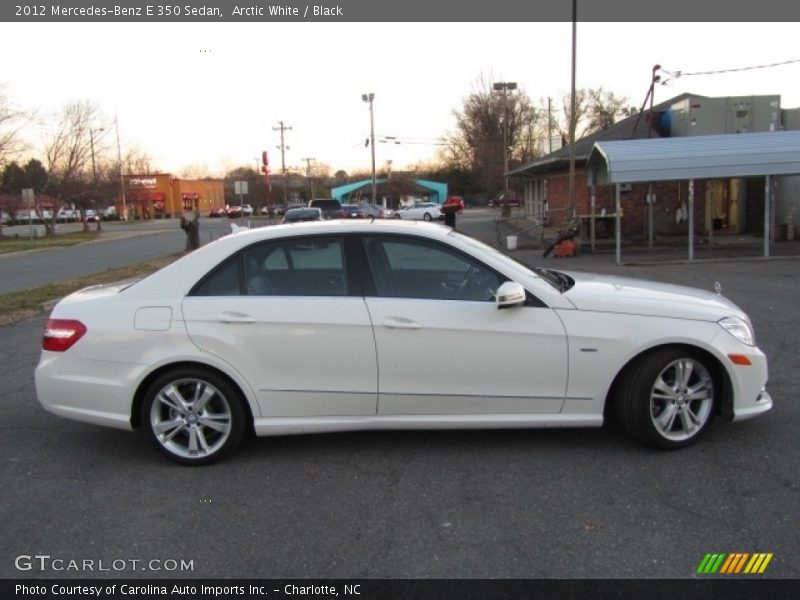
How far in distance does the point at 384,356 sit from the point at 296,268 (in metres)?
0.86

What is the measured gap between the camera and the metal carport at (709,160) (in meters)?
15.6

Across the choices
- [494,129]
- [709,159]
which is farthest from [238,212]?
[709,159]

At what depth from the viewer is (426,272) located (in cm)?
452

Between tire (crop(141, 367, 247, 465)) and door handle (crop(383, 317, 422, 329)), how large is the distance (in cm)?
108

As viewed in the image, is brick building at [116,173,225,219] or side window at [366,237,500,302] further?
brick building at [116,173,225,219]

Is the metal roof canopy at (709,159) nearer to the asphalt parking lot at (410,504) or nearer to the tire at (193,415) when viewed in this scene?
the asphalt parking lot at (410,504)

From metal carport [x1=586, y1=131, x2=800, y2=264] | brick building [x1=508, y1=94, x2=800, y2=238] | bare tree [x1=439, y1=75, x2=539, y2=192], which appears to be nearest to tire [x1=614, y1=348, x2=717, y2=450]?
metal carport [x1=586, y1=131, x2=800, y2=264]

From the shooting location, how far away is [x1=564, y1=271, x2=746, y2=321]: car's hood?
428 cm

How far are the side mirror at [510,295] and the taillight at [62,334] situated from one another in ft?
8.78

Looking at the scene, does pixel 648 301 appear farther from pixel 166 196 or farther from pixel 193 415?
pixel 166 196

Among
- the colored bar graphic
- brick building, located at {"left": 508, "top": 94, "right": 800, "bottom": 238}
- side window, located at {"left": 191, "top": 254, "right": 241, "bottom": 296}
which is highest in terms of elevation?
brick building, located at {"left": 508, "top": 94, "right": 800, "bottom": 238}

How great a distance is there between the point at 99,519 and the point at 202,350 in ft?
3.68

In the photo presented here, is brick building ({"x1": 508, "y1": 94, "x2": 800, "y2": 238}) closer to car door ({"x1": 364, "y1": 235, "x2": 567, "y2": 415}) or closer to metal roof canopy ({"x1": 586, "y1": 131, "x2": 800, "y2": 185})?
metal roof canopy ({"x1": 586, "y1": 131, "x2": 800, "y2": 185})
